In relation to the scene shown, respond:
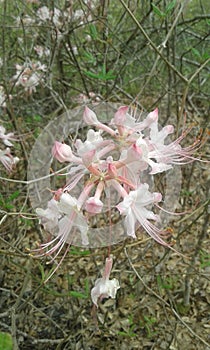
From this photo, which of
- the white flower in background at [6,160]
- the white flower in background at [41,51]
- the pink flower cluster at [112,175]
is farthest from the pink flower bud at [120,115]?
the white flower in background at [41,51]

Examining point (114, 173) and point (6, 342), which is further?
point (114, 173)

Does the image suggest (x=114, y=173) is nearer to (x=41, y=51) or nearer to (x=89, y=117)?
(x=89, y=117)

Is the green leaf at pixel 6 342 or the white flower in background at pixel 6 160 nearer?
the green leaf at pixel 6 342

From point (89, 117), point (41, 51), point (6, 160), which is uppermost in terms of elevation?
point (89, 117)

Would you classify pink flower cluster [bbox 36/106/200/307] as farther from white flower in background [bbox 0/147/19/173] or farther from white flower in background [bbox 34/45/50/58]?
white flower in background [bbox 34/45/50/58]

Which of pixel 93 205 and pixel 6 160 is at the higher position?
pixel 93 205

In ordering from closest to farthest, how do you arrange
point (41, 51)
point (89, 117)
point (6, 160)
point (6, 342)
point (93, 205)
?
point (6, 342) < point (93, 205) < point (89, 117) < point (6, 160) < point (41, 51)

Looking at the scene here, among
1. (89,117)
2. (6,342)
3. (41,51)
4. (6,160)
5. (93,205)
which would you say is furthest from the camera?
(41,51)

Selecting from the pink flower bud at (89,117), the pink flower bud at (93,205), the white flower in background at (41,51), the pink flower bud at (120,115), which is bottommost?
the white flower in background at (41,51)

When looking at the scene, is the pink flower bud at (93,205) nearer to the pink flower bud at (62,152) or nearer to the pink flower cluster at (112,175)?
the pink flower cluster at (112,175)

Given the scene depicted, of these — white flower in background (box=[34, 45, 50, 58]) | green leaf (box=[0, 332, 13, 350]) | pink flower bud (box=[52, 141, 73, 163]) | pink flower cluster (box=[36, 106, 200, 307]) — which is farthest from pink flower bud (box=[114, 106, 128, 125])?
white flower in background (box=[34, 45, 50, 58])

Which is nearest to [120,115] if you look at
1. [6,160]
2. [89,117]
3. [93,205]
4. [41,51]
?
[89,117]
